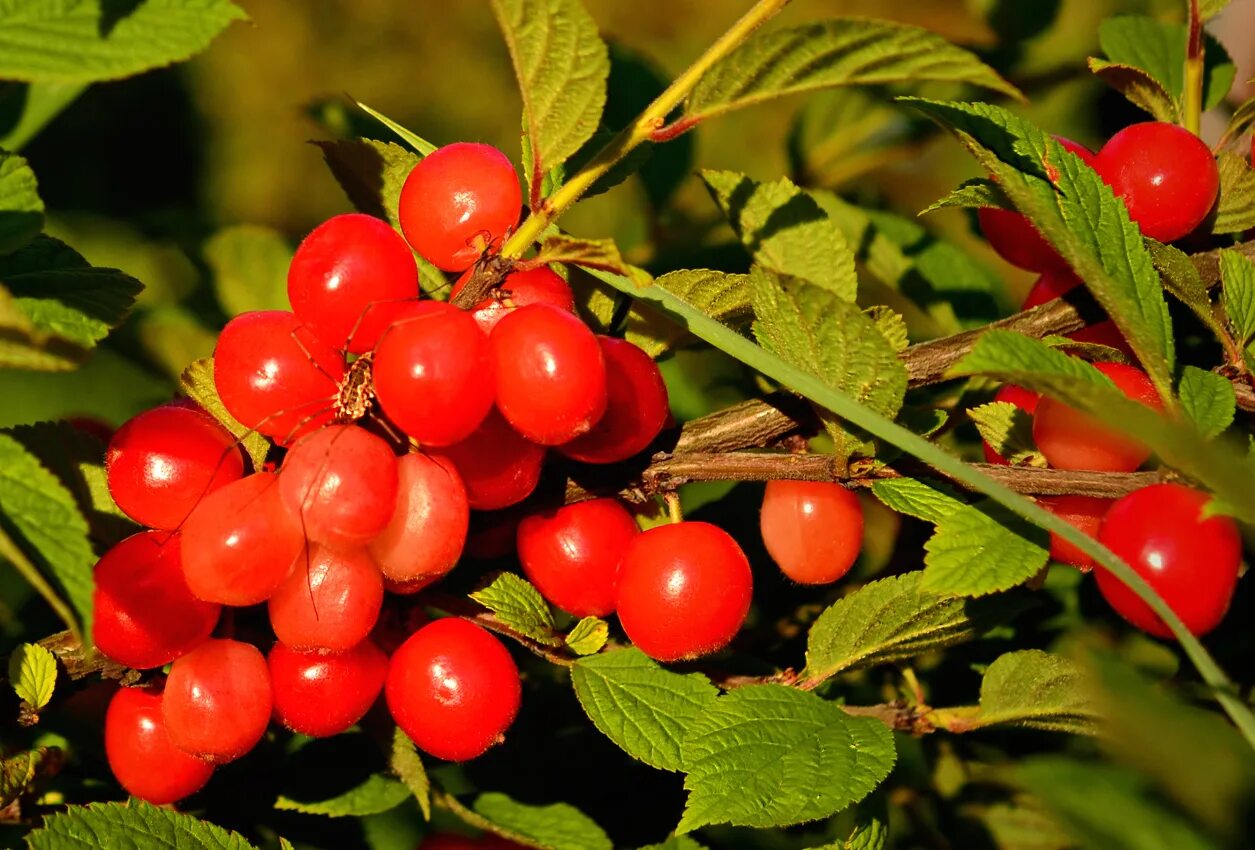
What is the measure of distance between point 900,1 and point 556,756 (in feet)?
4.18

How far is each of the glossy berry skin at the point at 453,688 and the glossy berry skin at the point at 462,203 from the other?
0.81 ft

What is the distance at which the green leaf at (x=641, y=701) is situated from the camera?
80cm

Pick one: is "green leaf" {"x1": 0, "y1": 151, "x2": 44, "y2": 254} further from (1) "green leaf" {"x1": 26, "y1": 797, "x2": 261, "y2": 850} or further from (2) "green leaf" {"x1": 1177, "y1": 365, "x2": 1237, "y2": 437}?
(2) "green leaf" {"x1": 1177, "y1": 365, "x2": 1237, "y2": 437}

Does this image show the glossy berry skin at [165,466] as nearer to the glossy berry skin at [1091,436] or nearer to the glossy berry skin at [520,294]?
the glossy berry skin at [520,294]

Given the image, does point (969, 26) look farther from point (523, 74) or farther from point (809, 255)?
point (523, 74)

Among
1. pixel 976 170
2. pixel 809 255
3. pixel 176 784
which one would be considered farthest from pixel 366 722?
pixel 976 170

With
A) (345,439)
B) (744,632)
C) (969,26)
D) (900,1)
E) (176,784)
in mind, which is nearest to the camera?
(345,439)

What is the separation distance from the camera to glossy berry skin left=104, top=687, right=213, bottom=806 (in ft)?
2.67

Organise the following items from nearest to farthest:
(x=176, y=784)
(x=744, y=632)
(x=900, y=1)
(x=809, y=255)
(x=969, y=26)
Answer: (x=176, y=784)
(x=809, y=255)
(x=744, y=632)
(x=969, y=26)
(x=900, y=1)

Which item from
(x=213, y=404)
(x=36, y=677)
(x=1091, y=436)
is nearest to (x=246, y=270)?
(x=213, y=404)

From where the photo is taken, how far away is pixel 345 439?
2.28 feet

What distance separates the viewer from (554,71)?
711mm

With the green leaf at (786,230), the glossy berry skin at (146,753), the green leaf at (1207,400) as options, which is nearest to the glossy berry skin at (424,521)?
the glossy berry skin at (146,753)

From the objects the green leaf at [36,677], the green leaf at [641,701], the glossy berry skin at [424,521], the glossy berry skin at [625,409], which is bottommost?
the green leaf at [36,677]
